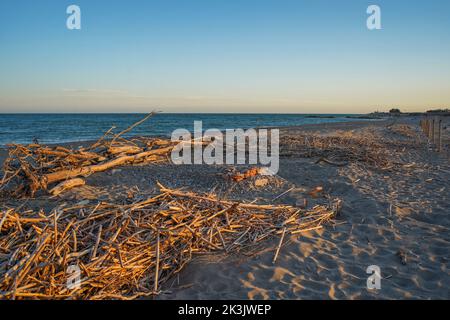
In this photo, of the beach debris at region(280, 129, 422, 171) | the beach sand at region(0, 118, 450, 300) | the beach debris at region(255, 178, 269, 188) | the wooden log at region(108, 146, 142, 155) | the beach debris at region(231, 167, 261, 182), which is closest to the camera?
the beach sand at region(0, 118, 450, 300)

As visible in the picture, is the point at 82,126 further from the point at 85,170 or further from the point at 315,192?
the point at 315,192

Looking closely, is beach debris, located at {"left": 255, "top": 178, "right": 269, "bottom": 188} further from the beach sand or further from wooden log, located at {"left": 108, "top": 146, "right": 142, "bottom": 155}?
wooden log, located at {"left": 108, "top": 146, "right": 142, "bottom": 155}

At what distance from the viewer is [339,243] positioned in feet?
13.7

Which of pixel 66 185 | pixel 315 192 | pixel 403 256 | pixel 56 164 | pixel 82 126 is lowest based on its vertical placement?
pixel 403 256

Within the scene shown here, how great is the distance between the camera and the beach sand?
318 cm

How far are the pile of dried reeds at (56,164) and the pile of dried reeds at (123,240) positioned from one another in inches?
111

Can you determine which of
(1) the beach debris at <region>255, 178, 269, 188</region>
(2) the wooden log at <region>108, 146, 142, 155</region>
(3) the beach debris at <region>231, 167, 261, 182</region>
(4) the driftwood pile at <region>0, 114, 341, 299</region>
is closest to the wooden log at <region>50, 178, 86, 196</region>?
(2) the wooden log at <region>108, 146, 142, 155</region>

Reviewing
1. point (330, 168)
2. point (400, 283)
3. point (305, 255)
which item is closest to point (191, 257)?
point (305, 255)

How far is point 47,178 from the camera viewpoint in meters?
6.49

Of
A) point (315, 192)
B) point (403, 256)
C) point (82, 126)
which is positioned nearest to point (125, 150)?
point (315, 192)

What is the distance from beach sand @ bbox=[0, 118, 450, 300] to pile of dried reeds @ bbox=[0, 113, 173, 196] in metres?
0.27

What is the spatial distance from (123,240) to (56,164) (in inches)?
180
